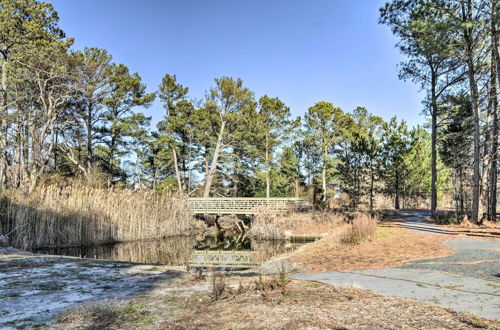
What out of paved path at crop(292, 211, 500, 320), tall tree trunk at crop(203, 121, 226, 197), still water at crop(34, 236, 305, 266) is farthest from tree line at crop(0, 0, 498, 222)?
paved path at crop(292, 211, 500, 320)

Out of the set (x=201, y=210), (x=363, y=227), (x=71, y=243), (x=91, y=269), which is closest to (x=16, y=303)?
(x=91, y=269)

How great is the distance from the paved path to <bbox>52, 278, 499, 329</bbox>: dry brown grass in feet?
1.20

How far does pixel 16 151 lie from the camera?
24.9m

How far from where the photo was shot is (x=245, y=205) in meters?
24.0

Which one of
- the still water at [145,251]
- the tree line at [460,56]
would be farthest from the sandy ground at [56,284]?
the tree line at [460,56]

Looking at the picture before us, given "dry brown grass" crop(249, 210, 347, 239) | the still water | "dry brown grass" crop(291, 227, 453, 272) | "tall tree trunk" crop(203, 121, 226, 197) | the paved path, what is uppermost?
"tall tree trunk" crop(203, 121, 226, 197)

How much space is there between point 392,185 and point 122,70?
25.9 meters

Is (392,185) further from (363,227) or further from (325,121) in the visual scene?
(363,227)

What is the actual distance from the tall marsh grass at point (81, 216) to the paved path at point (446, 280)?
950 centimetres

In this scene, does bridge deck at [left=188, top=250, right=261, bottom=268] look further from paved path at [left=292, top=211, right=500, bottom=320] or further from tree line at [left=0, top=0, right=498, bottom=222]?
tree line at [left=0, top=0, right=498, bottom=222]

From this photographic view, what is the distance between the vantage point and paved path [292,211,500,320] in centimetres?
362

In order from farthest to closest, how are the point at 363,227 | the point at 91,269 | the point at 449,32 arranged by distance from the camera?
1. the point at 449,32
2. the point at 363,227
3. the point at 91,269

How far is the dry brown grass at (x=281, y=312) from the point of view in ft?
9.60

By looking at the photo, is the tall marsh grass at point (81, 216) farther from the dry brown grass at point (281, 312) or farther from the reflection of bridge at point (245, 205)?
the dry brown grass at point (281, 312)
